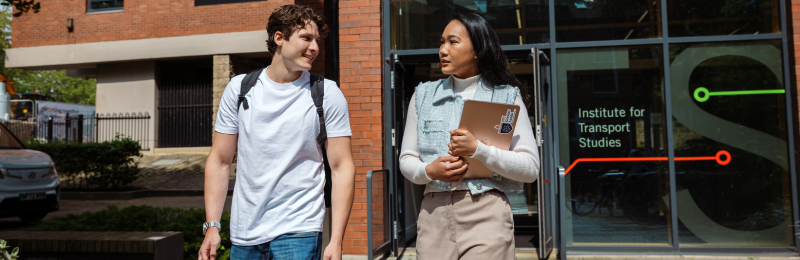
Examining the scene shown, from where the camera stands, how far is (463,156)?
1.99 meters

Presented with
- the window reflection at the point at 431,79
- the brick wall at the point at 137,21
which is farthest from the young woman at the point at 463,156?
the brick wall at the point at 137,21

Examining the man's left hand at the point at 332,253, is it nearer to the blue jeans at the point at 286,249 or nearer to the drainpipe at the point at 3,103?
the blue jeans at the point at 286,249

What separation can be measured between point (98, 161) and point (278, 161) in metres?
14.3

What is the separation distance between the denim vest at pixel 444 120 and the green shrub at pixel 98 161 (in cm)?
1417

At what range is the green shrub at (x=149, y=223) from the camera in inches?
203

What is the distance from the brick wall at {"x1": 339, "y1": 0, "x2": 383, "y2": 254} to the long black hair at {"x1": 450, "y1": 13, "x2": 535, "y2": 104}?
13.9 ft

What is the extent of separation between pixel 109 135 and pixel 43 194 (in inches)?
562

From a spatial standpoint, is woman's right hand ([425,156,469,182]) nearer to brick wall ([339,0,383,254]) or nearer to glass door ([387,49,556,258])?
glass door ([387,49,556,258])

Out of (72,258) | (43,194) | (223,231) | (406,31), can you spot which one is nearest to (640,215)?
(406,31)

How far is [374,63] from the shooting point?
6.45 meters

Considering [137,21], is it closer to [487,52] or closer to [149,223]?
[149,223]

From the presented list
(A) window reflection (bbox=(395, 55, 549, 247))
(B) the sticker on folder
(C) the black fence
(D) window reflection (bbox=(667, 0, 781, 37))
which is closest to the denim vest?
(B) the sticker on folder

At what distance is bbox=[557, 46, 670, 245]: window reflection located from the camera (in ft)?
20.9

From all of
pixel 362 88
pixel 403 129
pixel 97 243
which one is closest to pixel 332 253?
pixel 97 243
